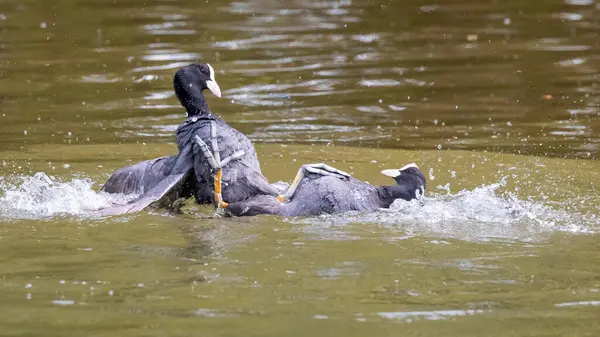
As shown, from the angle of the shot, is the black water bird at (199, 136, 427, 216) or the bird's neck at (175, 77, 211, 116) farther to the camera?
the bird's neck at (175, 77, 211, 116)

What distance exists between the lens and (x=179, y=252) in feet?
17.9

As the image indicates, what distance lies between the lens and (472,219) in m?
6.01

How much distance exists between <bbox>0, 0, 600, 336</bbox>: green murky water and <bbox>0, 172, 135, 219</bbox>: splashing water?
2 cm

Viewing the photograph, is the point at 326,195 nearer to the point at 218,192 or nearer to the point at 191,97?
the point at 218,192

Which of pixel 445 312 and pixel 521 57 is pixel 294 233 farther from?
pixel 521 57

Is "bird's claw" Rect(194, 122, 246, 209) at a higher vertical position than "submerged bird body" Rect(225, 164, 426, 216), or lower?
higher

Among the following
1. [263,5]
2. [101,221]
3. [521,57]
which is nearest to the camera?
[101,221]

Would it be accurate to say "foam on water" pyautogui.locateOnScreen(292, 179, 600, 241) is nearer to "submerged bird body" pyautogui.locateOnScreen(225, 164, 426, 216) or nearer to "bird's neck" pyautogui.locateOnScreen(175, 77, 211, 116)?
"submerged bird body" pyautogui.locateOnScreen(225, 164, 426, 216)

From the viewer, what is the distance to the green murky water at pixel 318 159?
4602 mm

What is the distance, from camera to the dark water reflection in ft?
29.9

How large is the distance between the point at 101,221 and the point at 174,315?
1764 millimetres

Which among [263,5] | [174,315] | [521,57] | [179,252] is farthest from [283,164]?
[263,5]

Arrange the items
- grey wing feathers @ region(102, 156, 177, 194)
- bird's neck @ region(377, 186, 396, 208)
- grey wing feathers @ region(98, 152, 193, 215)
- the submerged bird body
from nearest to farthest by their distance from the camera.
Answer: the submerged bird body → bird's neck @ region(377, 186, 396, 208) → grey wing feathers @ region(98, 152, 193, 215) → grey wing feathers @ region(102, 156, 177, 194)

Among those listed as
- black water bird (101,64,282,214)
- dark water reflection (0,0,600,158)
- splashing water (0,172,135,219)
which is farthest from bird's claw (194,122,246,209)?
dark water reflection (0,0,600,158)
